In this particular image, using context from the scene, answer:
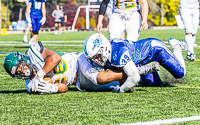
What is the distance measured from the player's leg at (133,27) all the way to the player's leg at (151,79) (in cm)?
103

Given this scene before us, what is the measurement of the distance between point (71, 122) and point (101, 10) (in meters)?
3.22

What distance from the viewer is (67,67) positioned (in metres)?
4.65

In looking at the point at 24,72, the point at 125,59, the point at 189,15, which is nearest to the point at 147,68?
the point at 125,59

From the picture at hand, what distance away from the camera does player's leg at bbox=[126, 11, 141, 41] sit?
5.86m

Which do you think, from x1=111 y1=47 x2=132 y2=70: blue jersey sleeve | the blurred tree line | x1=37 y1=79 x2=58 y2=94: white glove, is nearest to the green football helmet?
x1=37 y1=79 x2=58 y2=94: white glove

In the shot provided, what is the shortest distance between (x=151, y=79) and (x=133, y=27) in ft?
4.05

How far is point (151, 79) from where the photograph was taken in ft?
16.2

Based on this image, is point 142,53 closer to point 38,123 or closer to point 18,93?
point 18,93

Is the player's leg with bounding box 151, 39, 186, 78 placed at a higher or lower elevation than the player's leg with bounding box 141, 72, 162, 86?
higher

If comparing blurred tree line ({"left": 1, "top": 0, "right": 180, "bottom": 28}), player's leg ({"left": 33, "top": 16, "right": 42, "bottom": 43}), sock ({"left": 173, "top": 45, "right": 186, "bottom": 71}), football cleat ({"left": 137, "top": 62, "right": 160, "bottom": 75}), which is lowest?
blurred tree line ({"left": 1, "top": 0, "right": 180, "bottom": 28})

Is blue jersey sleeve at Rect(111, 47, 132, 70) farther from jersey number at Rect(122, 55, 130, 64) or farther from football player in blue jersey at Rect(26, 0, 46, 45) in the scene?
football player in blue jersey at Rect(26, 0, 46, 45)

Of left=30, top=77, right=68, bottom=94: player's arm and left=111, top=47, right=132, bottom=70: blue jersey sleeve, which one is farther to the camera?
left=30, top=77, right=68, bottom=94: player's arm

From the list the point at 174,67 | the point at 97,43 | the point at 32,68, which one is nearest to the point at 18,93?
the point at 32,68

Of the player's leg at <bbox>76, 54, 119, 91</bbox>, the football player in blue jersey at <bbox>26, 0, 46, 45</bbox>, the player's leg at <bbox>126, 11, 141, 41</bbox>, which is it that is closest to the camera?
the player's leg at <bbox>76, 54, 119, 91</bbox>
